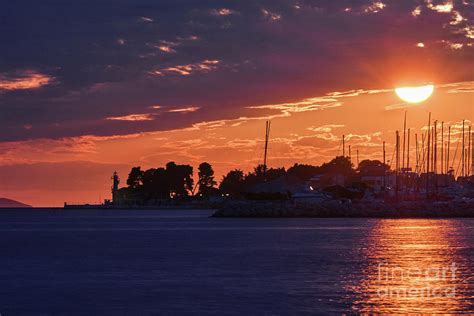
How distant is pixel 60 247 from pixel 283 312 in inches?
1675

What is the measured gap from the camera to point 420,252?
197ft

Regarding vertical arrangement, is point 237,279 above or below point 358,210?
below

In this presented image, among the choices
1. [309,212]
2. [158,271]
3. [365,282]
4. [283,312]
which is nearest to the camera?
[283,312]

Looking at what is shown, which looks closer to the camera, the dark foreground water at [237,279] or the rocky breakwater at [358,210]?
the dark foreground water at [237,279]

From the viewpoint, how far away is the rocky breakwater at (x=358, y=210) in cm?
14275

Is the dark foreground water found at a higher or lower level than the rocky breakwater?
lower

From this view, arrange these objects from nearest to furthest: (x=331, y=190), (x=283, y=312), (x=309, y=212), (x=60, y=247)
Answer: (x=283, y=312) → (x=60, y=247) → (x=309, y=212) → (x=331, y=190)

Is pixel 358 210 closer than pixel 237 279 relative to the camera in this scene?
No

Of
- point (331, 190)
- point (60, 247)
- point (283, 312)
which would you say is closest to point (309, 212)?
point (331, 190)

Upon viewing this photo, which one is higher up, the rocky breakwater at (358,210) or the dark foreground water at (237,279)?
the rocky breakwater at (358,210)

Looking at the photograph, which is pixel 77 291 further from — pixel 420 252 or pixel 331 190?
pixel 331 190

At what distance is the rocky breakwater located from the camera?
143 m

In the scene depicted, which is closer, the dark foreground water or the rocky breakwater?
the dark foreground water

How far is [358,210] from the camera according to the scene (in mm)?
146875
